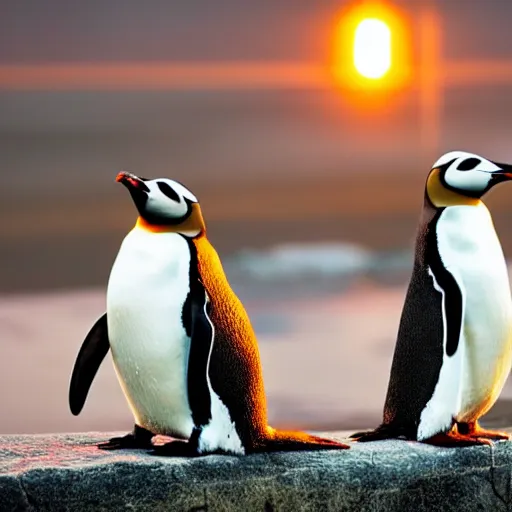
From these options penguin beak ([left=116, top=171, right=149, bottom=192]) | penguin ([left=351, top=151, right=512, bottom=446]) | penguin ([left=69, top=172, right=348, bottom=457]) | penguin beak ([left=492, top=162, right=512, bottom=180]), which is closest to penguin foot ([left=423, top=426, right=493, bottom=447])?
penguin ([left=351, top=151, right=512, bottom=446])

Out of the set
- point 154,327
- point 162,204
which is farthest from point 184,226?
point 154,327

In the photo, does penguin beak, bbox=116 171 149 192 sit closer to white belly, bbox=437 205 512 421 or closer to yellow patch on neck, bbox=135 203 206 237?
yellow patch on neck, bbox=135 203 206 237

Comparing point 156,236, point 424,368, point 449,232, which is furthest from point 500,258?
point 156,236

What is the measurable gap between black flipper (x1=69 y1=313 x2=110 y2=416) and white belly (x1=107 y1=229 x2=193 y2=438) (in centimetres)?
17

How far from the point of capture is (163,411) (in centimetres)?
418

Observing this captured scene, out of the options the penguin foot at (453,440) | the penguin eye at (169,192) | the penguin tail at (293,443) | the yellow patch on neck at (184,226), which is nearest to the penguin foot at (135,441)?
the penguin tail at (293,443)

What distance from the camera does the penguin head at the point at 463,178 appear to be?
177 inches

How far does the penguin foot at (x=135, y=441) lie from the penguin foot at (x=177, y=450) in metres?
0.15

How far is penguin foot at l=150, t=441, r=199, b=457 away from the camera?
4.14m

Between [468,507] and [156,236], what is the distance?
1489 mm

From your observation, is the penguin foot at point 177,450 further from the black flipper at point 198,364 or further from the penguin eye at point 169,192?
the penguin eye at point 169,192

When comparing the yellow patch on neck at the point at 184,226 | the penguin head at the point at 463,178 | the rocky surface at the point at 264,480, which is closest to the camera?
the rocky surface at the point at 264,480

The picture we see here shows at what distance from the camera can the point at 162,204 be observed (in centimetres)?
423

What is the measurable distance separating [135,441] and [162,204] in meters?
0.88
